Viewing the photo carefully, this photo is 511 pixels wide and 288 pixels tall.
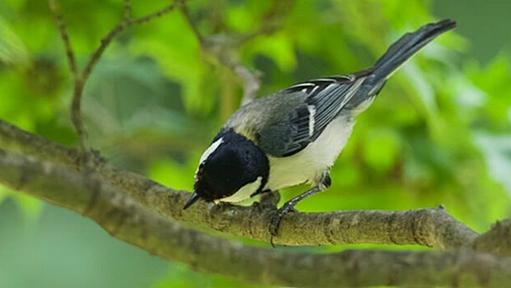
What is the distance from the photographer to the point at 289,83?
1.47 m

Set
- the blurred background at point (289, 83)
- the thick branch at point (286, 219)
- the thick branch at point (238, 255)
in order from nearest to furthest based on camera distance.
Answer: the thick branch at point (238, 255), the thick branch at point (286, 219), the blurred background at point (289, 83)

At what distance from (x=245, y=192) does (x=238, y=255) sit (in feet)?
2.05

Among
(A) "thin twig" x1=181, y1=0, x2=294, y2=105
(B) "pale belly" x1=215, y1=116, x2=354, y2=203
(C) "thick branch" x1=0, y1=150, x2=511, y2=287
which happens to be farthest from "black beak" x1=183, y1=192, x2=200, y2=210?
(C) "thick branch" x1=0, y1=150, x2=511, y2=287

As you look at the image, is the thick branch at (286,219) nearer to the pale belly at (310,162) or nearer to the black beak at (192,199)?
the black beak at (192,199)

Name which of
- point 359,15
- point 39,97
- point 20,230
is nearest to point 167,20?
point 39,97

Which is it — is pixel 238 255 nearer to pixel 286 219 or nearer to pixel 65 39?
pixel 286 219

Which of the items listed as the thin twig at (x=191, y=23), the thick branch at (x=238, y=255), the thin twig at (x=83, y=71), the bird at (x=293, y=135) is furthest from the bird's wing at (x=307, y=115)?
the thick branch at (x=238, y=255)

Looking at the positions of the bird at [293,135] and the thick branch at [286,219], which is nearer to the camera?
the thick branch at [286,219]

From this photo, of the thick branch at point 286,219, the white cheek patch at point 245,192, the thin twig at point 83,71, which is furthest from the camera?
the white cheek patch at point 245,192

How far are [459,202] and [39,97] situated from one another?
67 centimetres

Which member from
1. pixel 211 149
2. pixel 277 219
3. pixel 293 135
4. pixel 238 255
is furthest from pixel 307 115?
pixel 238 255

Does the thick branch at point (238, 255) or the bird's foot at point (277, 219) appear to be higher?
the bird's foot at point (277, 219)

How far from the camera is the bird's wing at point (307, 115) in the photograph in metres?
1.16

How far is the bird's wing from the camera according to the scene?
1.16 meters
